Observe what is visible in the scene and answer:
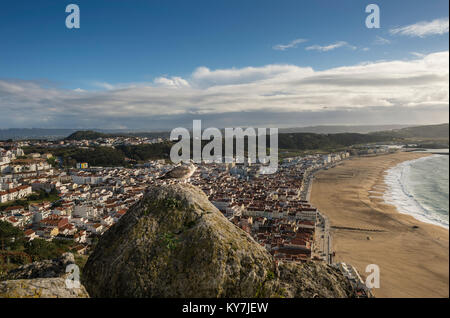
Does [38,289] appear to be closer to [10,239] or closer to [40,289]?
[40,289]

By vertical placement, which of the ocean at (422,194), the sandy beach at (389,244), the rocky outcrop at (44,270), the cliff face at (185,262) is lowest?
the sandy beach at (389,244)

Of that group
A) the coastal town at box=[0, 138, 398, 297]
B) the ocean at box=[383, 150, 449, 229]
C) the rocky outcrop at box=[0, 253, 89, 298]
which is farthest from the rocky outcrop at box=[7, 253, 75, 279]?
the ocean at box=[383, 150, 449, 229]

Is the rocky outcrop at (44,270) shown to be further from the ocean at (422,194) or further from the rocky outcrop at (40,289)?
the ocean at (422,194)

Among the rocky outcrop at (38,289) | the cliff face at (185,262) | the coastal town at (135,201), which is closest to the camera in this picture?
the rocky outcrop at (38,289)

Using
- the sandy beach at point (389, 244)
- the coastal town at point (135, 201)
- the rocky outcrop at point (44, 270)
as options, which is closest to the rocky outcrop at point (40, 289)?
the rocky outcrop at point (44, 270)

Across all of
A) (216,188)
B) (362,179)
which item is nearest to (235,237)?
(216,188)

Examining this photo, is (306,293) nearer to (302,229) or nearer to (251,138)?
(302,229)

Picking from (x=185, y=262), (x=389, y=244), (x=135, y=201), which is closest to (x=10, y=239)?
(x=135, y=201)
